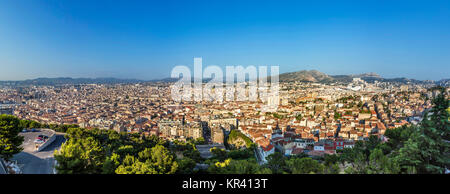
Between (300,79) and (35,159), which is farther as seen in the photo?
(300,79)

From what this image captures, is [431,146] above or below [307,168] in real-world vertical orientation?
above

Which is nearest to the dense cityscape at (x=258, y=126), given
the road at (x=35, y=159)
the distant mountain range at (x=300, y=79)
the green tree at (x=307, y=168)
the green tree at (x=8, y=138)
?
the green tree at (x=307, y=168)

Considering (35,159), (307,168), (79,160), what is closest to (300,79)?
(307,168)

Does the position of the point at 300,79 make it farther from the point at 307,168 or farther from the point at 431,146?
the point at 431,146

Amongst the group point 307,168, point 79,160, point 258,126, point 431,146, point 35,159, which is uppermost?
point 431,146

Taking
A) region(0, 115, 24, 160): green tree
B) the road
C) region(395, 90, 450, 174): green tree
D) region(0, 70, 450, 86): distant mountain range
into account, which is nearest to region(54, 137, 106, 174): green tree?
the road

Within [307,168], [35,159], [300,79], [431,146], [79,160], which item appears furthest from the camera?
[300,79]

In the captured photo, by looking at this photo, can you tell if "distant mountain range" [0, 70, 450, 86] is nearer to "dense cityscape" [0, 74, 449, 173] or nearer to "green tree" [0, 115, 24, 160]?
"dense cityscape" [0, 74, 449, 173]

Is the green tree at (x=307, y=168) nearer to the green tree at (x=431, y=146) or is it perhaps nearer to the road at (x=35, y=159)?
the green tree at (x=431, y=146)
